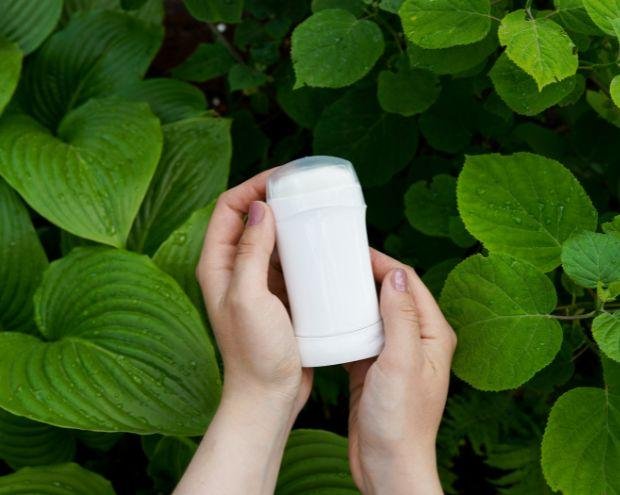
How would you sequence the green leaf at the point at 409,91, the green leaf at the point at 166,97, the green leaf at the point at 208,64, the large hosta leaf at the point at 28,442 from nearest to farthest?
the green leaf at the point at 409,91
the large hosta leaf at the point at 28,442
the green leaf at the point at 208,64
the green leaf at the point at 166,97

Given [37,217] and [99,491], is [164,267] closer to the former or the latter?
[99,491]

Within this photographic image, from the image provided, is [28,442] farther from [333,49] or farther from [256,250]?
[333,49]

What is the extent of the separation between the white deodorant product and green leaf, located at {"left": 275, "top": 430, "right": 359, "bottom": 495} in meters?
0.47

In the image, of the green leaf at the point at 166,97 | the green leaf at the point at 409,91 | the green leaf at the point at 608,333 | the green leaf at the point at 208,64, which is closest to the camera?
the green leaf at the point at 608,333

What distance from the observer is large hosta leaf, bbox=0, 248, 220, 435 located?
1.12 m

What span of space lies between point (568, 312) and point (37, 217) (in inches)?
55.4

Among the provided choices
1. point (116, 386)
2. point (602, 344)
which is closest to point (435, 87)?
point (602, 344)

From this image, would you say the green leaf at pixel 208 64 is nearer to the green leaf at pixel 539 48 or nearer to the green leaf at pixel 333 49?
the green leaf at pixel 333 49

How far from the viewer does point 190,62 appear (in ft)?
5.21

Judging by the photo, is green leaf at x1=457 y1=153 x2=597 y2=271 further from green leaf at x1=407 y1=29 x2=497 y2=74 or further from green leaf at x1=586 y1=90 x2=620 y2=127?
green leaf at x1=586 y1=90 x2=620 y2=127

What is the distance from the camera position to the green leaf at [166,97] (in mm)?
1669

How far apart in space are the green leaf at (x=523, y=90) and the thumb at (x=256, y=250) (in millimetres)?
406

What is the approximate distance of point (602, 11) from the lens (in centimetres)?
85

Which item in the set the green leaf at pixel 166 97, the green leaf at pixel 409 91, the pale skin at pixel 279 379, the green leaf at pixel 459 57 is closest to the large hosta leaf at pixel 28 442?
the pale skin at pixel 279 379
